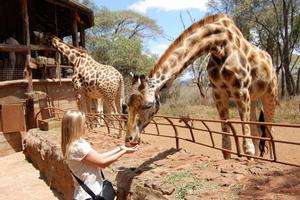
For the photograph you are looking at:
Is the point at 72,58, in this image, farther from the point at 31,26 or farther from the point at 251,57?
the point at 251,57

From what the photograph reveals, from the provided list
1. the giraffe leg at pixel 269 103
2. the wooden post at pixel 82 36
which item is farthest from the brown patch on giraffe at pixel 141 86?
the wooden post at pixel 82 36

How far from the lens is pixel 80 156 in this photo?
328cm

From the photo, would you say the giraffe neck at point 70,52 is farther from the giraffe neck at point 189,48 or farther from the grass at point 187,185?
the grass at point 187,185

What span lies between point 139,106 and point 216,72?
4.72 ft

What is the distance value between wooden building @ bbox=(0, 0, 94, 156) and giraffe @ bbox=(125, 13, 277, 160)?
26.0 ft

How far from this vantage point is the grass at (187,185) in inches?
134

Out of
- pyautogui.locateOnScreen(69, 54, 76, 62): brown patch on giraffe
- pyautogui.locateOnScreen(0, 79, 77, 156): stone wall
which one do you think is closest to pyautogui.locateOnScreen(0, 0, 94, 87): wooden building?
pyautogui.locateOnScreen(0, 79, 77, 156): stone wall

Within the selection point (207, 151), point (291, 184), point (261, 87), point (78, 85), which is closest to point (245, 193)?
point (291, 184)

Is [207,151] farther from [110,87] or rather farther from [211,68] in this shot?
[211,68]

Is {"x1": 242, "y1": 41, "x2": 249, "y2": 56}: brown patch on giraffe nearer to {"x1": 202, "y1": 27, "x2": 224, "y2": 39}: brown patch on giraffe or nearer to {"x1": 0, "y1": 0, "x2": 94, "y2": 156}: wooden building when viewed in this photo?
{"x1": 202, "y1": 27, "x2": 224, "y2": 39}: brown patch on giraffe

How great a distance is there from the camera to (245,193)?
3.14 meters

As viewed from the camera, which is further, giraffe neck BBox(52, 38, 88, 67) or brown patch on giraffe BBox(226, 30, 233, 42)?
giraffe neck BBox(52, 38, 88, 67)

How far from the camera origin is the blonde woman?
129 inches

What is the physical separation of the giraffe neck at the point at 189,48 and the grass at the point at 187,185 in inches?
36.7
